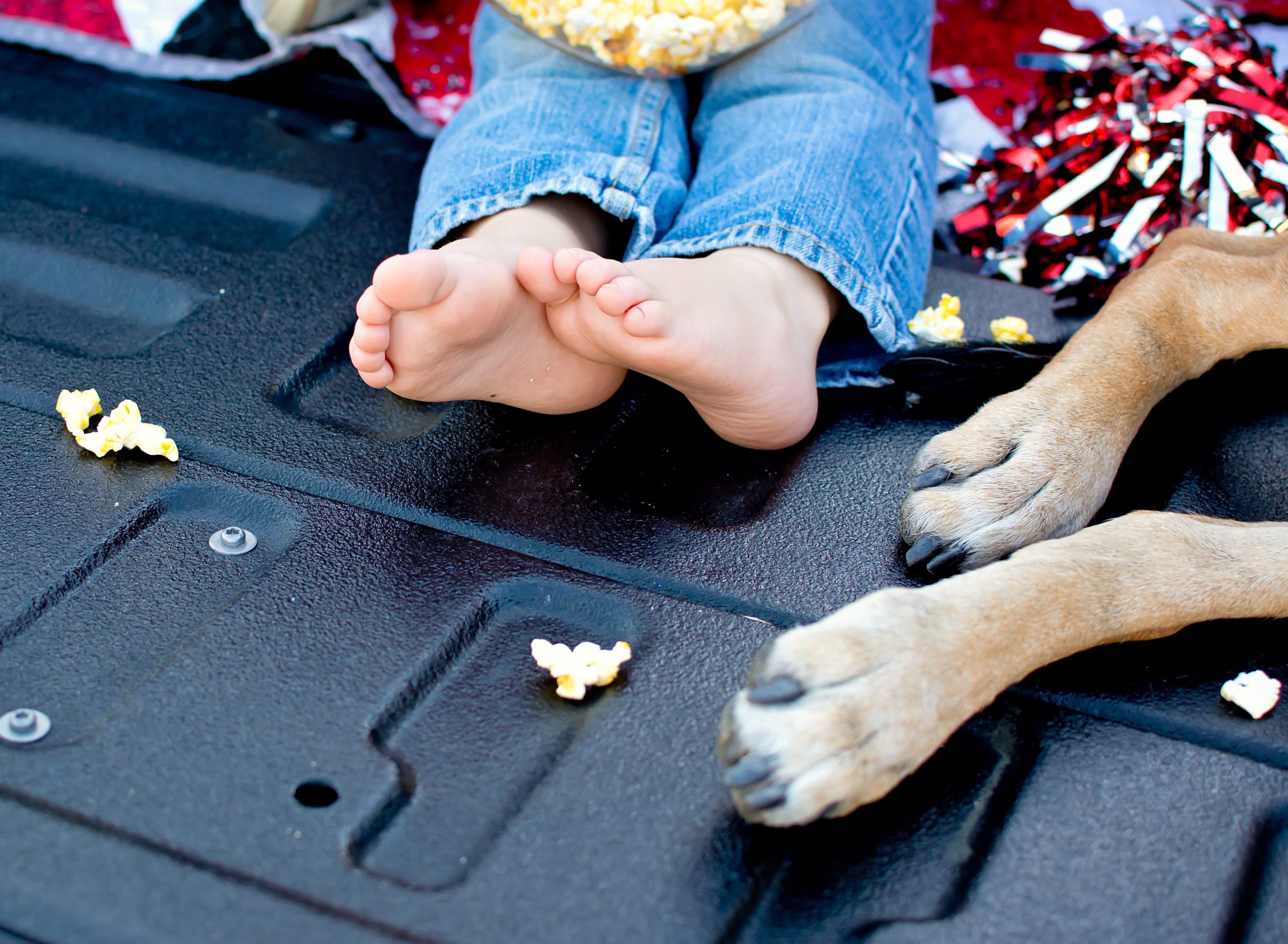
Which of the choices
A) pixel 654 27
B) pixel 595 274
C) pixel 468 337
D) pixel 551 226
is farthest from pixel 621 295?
pixel 654 27

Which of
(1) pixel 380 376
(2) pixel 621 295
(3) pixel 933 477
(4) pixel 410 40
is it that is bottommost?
(4) pixel 410 40

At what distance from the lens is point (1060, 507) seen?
1.21 meters

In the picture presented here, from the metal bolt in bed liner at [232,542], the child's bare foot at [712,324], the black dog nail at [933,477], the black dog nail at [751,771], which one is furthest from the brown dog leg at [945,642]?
the metal bolt in bed liner at [232,542]

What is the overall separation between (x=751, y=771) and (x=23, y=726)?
63cm

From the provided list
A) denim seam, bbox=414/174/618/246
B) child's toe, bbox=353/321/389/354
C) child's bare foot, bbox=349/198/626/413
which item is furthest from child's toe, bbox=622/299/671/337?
denim seam, bbox=414/174/618/246

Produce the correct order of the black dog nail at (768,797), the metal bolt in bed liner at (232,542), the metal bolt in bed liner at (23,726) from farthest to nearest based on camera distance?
the metal bolt in bed liner at (232,542) < the metal bolt in bed liner at (23,726) < the black dog nail at (768,797)

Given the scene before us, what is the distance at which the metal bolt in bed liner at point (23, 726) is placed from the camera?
0.98m

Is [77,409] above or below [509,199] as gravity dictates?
below

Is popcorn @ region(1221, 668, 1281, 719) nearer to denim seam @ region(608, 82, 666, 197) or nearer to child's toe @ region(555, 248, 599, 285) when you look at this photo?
child's toe @ region(555, 248, 599, 285)

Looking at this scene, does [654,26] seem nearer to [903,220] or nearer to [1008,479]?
[903,220]

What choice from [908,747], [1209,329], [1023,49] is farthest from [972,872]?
[1023,49]

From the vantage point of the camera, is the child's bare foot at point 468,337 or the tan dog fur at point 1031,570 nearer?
the tan dog fur at point 1031,570

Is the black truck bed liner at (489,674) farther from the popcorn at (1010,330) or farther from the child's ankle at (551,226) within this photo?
the child's ankle at (551,226)

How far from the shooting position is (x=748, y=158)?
4.80 feet
